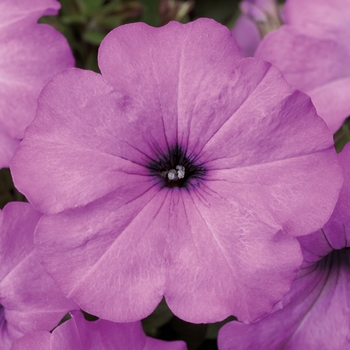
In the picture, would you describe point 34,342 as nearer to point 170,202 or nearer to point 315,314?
point 170,202

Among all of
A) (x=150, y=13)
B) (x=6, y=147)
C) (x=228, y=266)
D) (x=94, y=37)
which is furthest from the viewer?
(x=150, y=13)

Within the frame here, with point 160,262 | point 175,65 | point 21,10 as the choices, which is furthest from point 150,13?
point 160,262

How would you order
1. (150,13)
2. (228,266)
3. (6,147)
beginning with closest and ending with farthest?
1. (228,266)
2. (6,147)
3. (150,13)

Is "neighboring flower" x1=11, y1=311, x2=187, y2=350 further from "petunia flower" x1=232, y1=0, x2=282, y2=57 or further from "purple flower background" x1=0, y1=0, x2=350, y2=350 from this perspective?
"petunia flower" x1=232, y1=0, x2=282, y2=57

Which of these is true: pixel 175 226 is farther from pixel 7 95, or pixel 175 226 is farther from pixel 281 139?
pixel 7 95

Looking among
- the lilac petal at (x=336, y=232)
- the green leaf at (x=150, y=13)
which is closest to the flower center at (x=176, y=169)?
the lilac petal at (x=336, y=232)

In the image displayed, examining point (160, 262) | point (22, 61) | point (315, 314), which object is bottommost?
point (315, 314)
